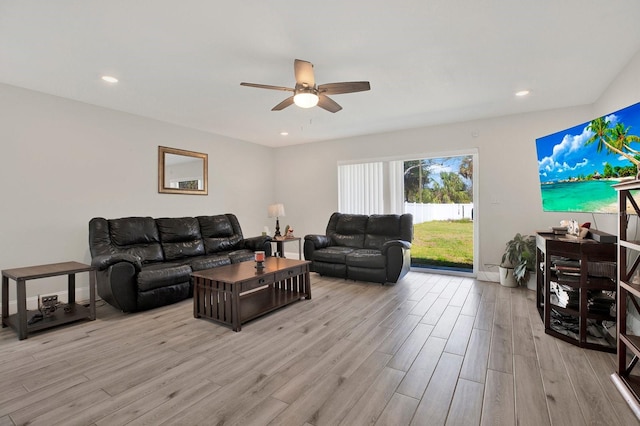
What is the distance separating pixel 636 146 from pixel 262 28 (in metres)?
2.87

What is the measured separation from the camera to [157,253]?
405 centimetres

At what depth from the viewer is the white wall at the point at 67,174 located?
3.31 meters

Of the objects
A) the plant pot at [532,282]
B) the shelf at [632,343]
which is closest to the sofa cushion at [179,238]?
the shelf at [632,343]

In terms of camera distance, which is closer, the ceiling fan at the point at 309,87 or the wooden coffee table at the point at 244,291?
the ceiling fan at the point at 309,87

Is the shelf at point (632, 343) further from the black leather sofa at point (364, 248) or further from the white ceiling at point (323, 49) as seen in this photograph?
the black leather sofa at point (364, 248)

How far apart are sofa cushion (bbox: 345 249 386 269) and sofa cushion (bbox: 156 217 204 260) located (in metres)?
2.28

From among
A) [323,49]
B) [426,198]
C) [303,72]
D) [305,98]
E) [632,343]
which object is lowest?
[632,343]

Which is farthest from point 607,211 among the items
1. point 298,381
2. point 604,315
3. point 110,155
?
point 110,155

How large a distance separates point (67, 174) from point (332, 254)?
3662 millimetres

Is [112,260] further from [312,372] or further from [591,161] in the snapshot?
[591,161]

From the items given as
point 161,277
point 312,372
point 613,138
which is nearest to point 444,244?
point 613,138

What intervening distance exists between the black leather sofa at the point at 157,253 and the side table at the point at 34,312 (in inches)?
9.2

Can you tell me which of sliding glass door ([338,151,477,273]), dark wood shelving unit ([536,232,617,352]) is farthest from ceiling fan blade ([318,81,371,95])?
sliding glass door ([338,151,477,273])

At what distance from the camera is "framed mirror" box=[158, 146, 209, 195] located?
4.70 metres
